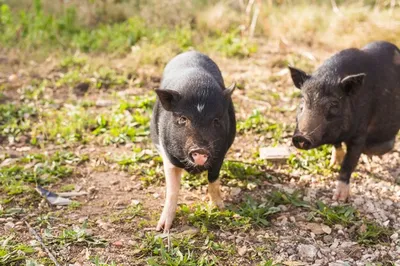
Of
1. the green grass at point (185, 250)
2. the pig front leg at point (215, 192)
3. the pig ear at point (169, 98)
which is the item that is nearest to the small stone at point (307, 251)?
the green grass at point (185, 250)

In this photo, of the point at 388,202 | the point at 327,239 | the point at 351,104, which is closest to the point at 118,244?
the point at 327,239

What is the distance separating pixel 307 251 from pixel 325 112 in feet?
4.16

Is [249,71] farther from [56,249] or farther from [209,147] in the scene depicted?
[56,249]

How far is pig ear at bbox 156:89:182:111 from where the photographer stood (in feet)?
14.1

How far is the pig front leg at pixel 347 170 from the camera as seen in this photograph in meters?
5.18

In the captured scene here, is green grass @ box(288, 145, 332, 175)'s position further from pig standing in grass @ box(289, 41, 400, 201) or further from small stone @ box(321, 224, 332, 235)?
small stone @ box(321, 224, 332, 235)

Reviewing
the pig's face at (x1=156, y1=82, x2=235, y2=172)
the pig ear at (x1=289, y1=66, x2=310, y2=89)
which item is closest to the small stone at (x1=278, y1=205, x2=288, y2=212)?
the pig's face at (x1=156, y1=82, x2=235, y2=172)

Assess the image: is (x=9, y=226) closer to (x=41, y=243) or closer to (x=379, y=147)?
(x=41, y=243)

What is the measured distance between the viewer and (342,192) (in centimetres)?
518

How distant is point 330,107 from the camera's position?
4.95m

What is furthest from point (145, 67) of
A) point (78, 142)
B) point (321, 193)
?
point (321, 193)

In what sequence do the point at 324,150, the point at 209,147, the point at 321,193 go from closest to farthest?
1. the point at 209,147
2. the point at 321,193
3. the point at 324,150

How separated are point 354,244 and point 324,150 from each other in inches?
67.0

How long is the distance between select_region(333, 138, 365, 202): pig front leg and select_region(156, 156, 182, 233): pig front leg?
1534 millimetres
